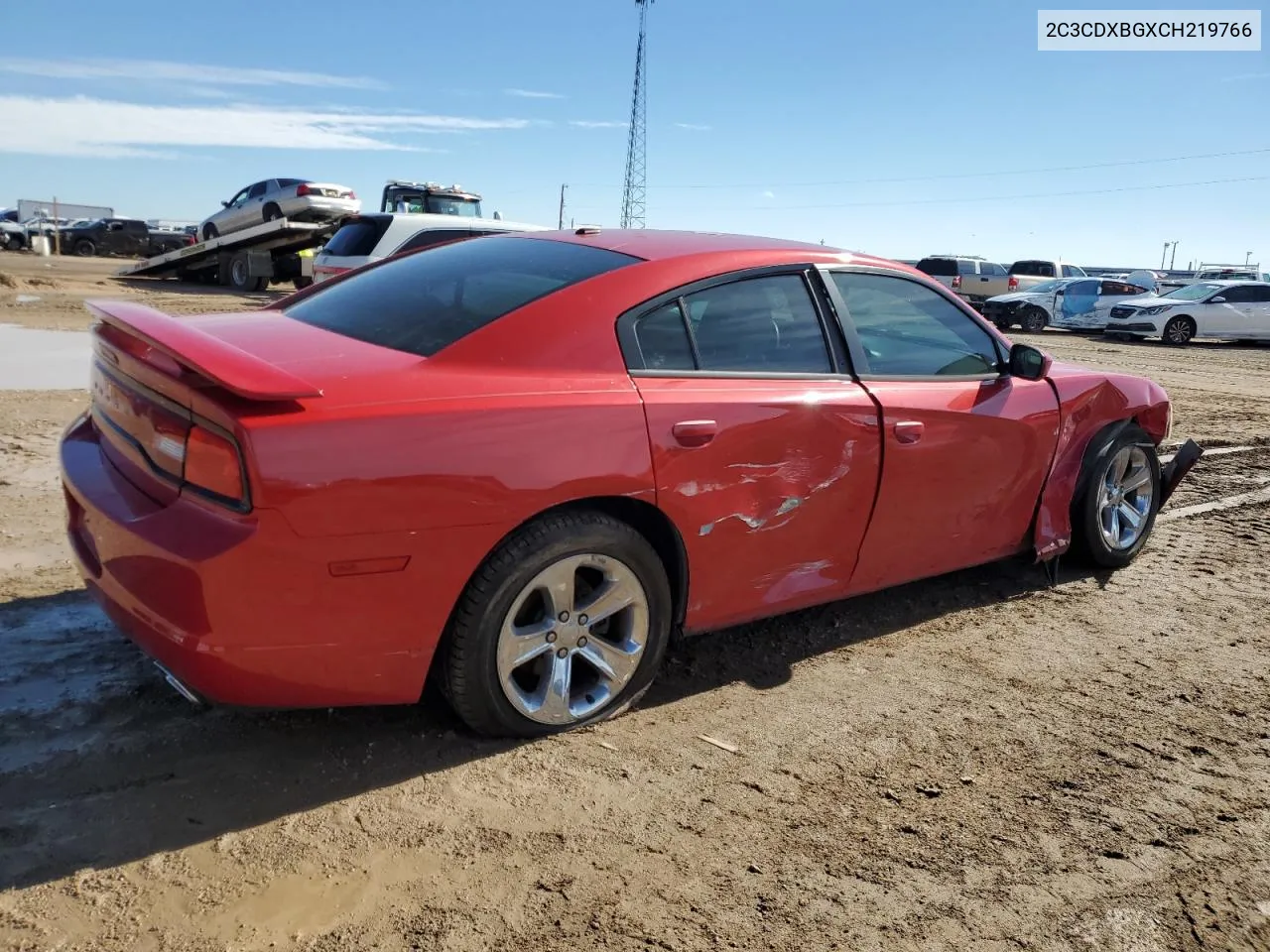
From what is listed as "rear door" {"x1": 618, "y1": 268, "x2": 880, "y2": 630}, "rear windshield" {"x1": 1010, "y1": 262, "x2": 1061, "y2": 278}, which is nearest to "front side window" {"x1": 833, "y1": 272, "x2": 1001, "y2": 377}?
"rear door" {"x1": 618, "y1": 268, "x2": 880, "y2": 630}

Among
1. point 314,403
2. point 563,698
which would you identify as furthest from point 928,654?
point 314,403

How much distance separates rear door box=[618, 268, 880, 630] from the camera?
297 centimetres

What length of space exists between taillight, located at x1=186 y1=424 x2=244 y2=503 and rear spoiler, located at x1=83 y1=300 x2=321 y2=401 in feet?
0.44

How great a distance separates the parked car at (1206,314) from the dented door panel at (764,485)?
69.9 ft

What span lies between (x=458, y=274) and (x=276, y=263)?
21.2 meters

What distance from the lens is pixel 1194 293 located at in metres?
22.3

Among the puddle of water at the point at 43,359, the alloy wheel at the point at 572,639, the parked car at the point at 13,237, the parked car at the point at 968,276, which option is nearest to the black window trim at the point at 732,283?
the alloy wheel at the point at 572,639

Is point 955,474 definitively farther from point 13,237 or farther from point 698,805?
point 13,237

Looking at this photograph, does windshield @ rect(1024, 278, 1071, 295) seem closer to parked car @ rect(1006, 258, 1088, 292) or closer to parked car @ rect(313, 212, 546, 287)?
parked car @ rect(1006, 258, 1088, 292)

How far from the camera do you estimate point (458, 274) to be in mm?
3336

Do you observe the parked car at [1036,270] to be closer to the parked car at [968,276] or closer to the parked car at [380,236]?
the parked car at [968,276]

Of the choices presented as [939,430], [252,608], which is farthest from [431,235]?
[252,608]

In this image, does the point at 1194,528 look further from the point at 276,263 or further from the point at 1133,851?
the point at 276,263

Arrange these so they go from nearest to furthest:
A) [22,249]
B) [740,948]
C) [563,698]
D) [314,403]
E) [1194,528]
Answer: [740,948] < [314,403] < [563,698] < [1194,528] < [22,249]
